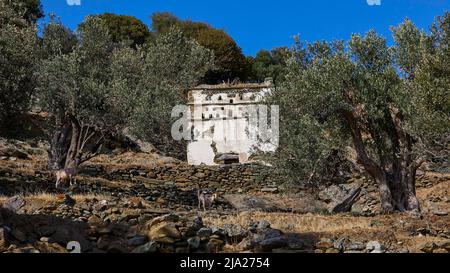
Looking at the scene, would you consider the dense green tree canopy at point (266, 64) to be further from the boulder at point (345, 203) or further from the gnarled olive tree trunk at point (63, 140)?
the gnarled olive tree trunk at point (63, 140)

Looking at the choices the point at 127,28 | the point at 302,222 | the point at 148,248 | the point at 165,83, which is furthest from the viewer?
the point at 127,28

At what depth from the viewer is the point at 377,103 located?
2066cm

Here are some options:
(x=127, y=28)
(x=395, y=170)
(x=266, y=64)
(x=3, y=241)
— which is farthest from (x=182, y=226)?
(x=127, y=28)

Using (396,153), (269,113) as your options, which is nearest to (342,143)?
(396,153)

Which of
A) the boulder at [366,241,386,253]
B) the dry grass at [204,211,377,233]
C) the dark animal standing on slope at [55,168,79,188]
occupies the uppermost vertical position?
the dark animal standing on slope at [55,168,79,188]

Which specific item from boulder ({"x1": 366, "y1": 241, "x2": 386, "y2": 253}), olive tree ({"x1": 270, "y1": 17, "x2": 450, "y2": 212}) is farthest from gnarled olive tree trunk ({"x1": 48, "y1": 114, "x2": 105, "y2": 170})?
boulder ({"x1": 366, "y1": 241, "x2": 386, "y2": 253})

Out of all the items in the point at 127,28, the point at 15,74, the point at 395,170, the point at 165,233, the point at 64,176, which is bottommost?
the point at 165,233

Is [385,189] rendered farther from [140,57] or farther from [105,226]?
[140,57]

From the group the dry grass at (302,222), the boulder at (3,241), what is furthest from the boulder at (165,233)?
the boulder at (3,241)

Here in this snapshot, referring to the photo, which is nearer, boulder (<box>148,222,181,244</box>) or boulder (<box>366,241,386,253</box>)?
boulder (<box>366,241,386,253</box>)

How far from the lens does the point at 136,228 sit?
1470cm

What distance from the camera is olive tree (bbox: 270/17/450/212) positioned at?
19359 millimetres

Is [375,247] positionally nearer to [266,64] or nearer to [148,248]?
[148,248]

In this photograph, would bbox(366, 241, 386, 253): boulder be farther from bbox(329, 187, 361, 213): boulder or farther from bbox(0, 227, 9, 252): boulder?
bbox(329, 187, 361, 213): boulder
